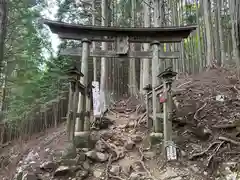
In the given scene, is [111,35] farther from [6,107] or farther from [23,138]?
[6,107]

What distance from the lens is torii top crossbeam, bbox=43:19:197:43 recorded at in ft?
21.1

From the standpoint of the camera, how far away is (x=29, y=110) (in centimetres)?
1128

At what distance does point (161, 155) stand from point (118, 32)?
3.55m

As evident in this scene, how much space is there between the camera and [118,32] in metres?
6.69

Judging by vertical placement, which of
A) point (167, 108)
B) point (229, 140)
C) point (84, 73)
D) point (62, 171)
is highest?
point (84, 73)

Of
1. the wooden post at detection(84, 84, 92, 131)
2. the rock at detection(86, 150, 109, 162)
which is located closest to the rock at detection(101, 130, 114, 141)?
the wooden post at detection(84, 84, 92, 131)

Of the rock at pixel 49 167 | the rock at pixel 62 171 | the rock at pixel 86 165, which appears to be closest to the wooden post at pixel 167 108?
the rock at pixel 86 165

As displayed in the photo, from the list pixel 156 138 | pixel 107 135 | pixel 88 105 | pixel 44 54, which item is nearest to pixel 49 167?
pixel 107 135

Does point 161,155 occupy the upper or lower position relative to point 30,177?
upper

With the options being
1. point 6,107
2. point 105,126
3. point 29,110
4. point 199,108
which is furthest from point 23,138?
point 199,108

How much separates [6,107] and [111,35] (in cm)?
837

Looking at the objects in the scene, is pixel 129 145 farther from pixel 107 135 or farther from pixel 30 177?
pixel 30 177

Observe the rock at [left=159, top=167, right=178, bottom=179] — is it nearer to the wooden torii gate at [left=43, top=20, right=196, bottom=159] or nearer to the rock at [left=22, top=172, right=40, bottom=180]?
the wooden torii gate at [left=43, top=20, right=196, bottom=159]

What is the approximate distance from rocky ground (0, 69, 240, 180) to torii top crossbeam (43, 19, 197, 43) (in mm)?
2259
